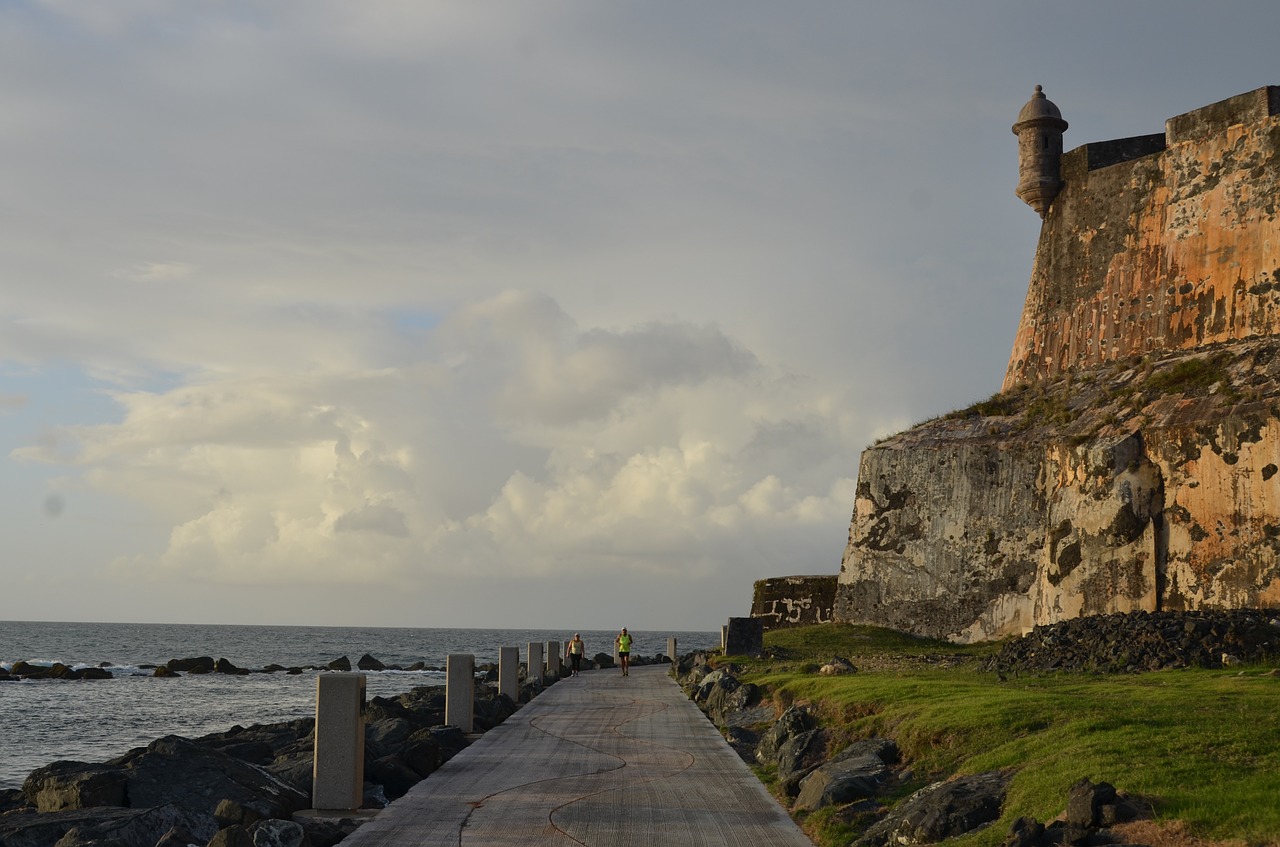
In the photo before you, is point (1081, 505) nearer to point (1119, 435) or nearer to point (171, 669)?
point (1119, 435)

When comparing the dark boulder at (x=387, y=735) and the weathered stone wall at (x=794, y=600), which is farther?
the weathered stone wall at (x=794, y=600)

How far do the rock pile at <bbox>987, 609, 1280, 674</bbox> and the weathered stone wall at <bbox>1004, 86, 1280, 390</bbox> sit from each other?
1474 cm

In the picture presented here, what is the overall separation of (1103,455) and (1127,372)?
549 centimetres

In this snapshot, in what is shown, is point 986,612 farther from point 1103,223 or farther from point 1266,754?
point 1266,754

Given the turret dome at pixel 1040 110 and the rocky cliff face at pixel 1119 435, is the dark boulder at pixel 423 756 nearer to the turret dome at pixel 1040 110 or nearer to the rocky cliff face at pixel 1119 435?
the rocky cliff face at pixel 1119 435

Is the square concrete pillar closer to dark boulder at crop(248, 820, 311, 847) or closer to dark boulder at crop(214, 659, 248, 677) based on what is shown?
dark boulder at crop(248, 820, 311, 847)

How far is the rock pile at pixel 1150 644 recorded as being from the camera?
21391mm

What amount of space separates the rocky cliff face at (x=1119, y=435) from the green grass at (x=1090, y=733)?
10927 millimetres

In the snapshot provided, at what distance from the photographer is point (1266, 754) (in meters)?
10.2

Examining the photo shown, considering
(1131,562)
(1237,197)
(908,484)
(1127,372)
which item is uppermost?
(1237,197)

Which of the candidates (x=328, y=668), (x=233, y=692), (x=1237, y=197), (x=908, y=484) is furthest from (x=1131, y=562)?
(x=328, y=668)

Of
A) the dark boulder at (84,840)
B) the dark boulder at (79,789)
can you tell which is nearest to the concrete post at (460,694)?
the dark boulder at (79,789)

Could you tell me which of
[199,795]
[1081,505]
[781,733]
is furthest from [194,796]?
[1081,505]

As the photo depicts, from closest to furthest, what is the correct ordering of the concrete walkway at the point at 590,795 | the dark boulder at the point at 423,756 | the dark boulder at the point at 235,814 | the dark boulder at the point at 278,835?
the dark boulder at the point at 278,835 → the concrete walkway at the point at 590,795 → the dark boulder at the point at 235,814 → the dark boulder at the point at 423,756
